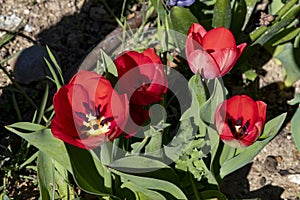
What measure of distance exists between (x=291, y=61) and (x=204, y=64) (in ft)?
2.34

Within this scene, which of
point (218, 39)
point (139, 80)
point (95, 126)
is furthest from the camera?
point (218, 39)

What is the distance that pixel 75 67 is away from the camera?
88.1 inches

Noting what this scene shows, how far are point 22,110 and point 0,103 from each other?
3.6 inches

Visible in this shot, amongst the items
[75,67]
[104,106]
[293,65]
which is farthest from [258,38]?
[104,106]

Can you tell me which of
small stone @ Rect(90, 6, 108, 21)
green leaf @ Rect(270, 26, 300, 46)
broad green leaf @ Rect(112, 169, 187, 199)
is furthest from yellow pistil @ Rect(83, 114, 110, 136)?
small stone @ Rect(90, 6, 108, 21)

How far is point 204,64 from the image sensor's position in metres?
1.57

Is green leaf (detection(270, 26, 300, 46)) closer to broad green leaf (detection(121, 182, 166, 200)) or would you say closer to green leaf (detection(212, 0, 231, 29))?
green leaf (detection(212, 0, 231, 29))

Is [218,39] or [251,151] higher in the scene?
[218,39]

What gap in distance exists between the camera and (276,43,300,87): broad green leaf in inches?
84.7

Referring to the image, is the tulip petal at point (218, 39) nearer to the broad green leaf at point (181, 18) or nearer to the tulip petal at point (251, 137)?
the tulip petal at point (251, 137)

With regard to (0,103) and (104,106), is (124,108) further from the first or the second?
(0,103)

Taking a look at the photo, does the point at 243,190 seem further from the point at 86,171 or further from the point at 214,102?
the point at 86,171

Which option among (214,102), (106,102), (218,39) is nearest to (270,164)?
(214,102)

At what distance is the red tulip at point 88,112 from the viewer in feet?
4.47
